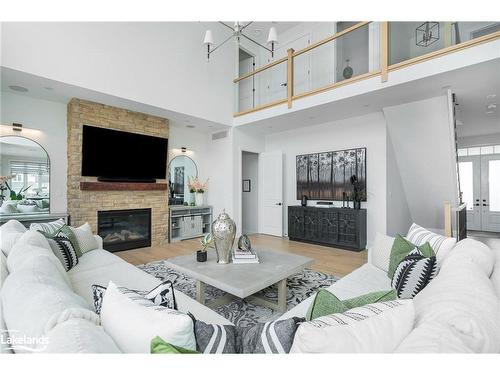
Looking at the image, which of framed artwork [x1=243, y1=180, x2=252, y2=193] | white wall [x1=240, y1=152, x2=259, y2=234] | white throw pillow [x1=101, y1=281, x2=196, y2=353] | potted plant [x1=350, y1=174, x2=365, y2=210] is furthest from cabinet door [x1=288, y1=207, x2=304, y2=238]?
white throw pillow [x1=101, y1=281, x2=196, y2=353]

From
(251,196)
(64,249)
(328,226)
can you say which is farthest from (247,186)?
(64,249)

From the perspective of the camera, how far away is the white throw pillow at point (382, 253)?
227 centimetres

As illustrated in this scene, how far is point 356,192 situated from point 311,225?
116 centimetres

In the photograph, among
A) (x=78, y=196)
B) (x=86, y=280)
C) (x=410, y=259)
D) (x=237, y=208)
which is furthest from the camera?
(x=237, y=208)

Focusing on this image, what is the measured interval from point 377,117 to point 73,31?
5.29 meters

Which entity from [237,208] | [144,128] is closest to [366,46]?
[237,208]

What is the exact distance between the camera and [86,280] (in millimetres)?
1984

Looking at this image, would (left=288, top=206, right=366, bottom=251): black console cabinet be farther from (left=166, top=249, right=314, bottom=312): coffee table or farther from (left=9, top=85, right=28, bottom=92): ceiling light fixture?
(left=9, top=85, right=28, bottom=92): ceiling light fixture

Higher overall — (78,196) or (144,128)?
(144,128)

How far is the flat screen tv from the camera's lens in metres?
4.36

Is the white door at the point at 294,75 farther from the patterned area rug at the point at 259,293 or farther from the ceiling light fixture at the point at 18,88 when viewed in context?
the ceiling light fixture at the point at 18,88

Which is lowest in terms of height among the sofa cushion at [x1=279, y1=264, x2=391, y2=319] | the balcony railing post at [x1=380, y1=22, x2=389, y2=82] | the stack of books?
the sofa cushion at [x1=279, y1=264, x2=391, y2=319]

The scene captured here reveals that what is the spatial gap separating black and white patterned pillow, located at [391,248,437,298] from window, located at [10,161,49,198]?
514 centimetres
